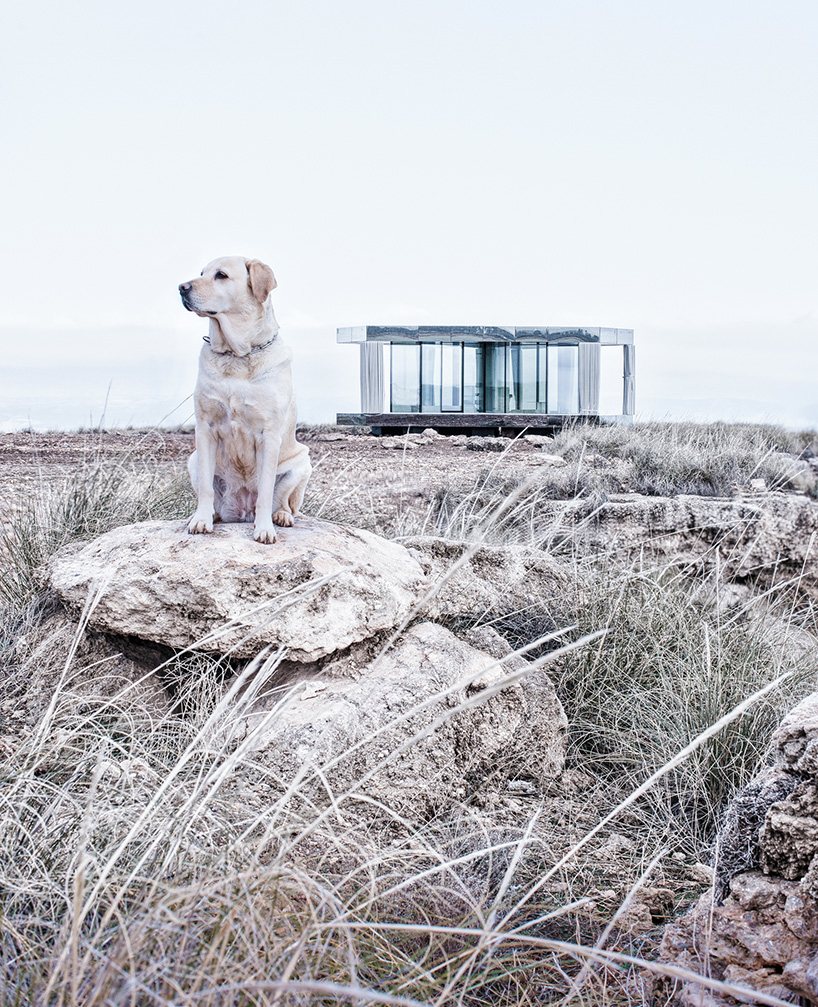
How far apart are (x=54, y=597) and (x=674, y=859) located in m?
2.68

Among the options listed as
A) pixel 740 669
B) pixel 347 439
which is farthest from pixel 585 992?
pixel 347 439

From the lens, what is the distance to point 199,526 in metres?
3.32

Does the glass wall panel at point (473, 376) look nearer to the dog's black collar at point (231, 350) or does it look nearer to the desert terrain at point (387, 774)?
the desert terrain at point (387, 774)

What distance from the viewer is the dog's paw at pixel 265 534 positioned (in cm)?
329

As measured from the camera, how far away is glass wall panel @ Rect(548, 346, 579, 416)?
2220cm

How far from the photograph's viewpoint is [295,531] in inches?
138

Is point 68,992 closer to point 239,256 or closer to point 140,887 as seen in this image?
point 140,887

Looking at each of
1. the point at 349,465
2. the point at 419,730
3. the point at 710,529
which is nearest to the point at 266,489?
the point at 419,730

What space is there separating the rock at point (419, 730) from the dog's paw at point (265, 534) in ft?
1.81

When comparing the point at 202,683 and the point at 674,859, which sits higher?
the point at 202,683

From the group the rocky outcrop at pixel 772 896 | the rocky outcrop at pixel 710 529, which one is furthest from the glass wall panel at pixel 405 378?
the rocky outcrop at pixel 772 896

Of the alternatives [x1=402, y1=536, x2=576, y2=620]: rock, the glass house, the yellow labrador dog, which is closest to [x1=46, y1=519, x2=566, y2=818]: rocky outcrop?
the yellow labrador dog

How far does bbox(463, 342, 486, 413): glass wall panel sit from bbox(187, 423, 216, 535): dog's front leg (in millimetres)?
19217

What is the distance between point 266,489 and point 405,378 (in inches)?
745
